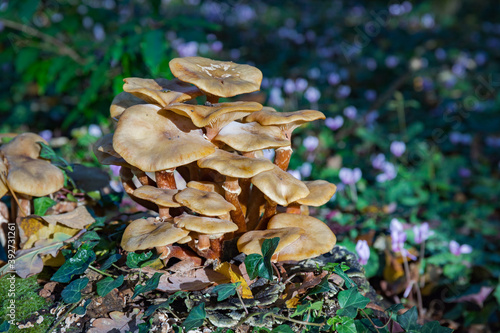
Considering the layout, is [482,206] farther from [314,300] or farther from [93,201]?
[93,201]

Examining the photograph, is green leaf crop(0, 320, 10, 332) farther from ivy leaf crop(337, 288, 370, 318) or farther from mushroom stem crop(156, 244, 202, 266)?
ivy leaf crop(337, 288, 370, 318)

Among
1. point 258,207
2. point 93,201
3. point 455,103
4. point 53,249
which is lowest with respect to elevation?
point 455,103

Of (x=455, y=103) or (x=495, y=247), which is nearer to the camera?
(x=495, y=247)

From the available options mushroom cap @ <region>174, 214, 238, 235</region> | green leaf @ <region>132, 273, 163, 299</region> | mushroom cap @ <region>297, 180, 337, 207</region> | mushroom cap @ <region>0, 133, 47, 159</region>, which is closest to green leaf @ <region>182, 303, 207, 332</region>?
green leaf @ <region>132, 273, 163, 299</region>

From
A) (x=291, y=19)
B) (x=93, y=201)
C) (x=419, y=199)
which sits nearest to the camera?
(x=93, y=201)

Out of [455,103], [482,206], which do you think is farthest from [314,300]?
[455,103]

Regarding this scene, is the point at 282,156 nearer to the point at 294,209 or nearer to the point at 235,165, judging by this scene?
the point at 294,209

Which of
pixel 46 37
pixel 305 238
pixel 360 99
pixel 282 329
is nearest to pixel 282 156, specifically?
pixel 305 238
